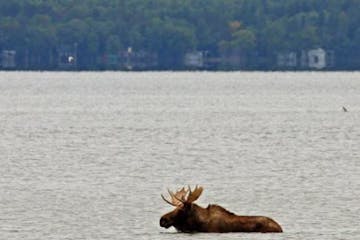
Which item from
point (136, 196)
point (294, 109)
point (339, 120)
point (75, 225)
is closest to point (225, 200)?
point (136, 196)

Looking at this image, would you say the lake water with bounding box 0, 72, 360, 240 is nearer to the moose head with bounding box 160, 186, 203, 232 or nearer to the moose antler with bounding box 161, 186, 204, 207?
the moose head with bounding box 160, 186, 203, 232

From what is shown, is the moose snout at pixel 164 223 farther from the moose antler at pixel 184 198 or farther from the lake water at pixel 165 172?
the lake water at pixel 165 172

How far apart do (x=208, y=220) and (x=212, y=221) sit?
3.4 inches

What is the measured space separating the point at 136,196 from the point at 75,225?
23.3 feet

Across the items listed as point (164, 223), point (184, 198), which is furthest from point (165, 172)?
point (164, 223)

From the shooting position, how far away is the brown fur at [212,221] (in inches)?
1451

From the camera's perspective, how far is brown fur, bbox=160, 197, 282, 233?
121 ft

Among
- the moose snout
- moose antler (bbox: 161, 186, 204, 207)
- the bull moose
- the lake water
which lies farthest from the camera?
the lake water

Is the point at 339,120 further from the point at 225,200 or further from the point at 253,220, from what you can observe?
the point at 253,220

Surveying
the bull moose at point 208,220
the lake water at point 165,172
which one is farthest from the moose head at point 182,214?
the lake water at point 165,172

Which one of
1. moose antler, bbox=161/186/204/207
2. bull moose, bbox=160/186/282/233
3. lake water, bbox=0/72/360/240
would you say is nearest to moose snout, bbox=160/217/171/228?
bull moose, bbox=160/186/282/233

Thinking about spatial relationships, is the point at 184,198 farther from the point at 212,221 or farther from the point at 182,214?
the point at 212,221

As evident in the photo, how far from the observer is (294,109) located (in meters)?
129

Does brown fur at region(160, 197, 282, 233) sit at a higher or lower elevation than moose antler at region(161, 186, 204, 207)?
lower
